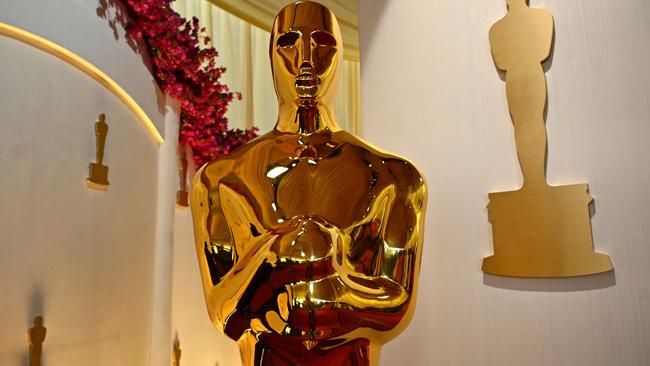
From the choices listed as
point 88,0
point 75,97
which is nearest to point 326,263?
point 75,97

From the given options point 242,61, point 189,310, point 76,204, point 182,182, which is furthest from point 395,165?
point 242,61

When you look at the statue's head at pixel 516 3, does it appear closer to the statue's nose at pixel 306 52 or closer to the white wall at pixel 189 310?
the statue's nose at pixel 306 52

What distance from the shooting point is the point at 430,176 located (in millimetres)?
1525

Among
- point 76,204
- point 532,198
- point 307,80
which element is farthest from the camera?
point 76,204

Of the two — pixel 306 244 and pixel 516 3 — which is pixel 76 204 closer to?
pixel 306 244

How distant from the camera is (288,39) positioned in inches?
48.1

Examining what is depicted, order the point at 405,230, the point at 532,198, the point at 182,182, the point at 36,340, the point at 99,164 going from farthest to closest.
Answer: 1. the point at 182,182
2. the point at 99,164
3. the point at 36,340
4. the point at 532,198
5. the point at 405,230

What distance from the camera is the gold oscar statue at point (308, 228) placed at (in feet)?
2.99

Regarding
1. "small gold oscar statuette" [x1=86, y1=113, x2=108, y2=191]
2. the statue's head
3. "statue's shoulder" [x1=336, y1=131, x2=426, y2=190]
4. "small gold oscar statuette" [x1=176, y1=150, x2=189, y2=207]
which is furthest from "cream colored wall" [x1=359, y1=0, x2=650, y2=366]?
"small gold oscar statuette" [x1=176, y1=150, x2=189, y2=207]

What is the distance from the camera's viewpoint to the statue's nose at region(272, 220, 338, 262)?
911 mm

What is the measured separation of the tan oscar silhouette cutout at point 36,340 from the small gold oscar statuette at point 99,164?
0.56m

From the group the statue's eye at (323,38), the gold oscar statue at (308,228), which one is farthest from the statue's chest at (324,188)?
the statue's eye at (323,38)

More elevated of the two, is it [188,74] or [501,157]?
[188,74]

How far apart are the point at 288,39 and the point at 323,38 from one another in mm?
87
